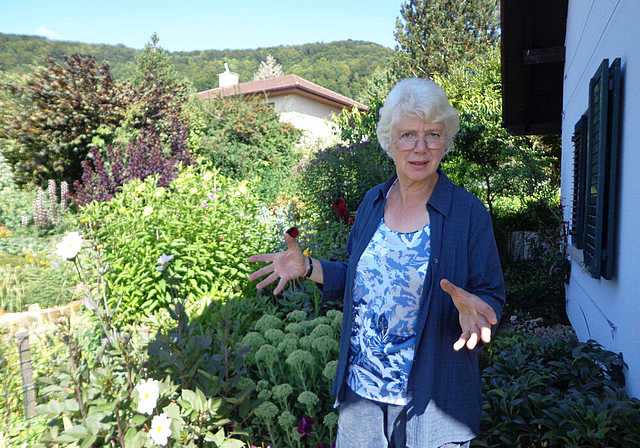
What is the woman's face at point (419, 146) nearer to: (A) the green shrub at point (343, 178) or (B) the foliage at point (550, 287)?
(B) the foliage at point (550, 287)

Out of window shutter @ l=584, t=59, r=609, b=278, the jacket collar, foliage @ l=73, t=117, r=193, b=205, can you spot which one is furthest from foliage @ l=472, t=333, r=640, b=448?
foliage @ l=73, t=117, r=193, b=205

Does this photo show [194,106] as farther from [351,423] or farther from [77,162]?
[351,423]

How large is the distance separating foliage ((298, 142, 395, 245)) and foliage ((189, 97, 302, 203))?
13.2 ft

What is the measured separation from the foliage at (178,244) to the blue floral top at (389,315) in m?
2.74

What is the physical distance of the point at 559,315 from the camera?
5.42 m

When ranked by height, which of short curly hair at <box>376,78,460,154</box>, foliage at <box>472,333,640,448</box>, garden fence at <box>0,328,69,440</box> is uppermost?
short curly hair at <box>376,78,460,154</box>

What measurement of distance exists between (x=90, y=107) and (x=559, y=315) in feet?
33.7

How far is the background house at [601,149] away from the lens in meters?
2.36

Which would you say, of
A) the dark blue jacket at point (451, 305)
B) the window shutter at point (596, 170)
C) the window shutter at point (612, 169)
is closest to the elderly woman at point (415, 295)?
the dark blue jacket at point (451, 305)

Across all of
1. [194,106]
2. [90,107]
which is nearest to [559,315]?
[90,107]

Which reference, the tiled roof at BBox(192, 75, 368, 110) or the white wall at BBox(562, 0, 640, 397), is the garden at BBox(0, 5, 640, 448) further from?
the tiled roof at BBox(192, 75, 368, 110)

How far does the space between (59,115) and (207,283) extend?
8.30 metres

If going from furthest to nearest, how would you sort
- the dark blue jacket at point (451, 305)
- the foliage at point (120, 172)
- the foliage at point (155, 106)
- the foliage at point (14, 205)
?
1. the foliage at point (155, 106)
2. the foliage at point (14, 205)
3. the foliage at point (120, 172)
4. the dark blue jacket at point (451, 305)

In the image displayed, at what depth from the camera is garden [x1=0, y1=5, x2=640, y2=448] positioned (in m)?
A: 2.02
